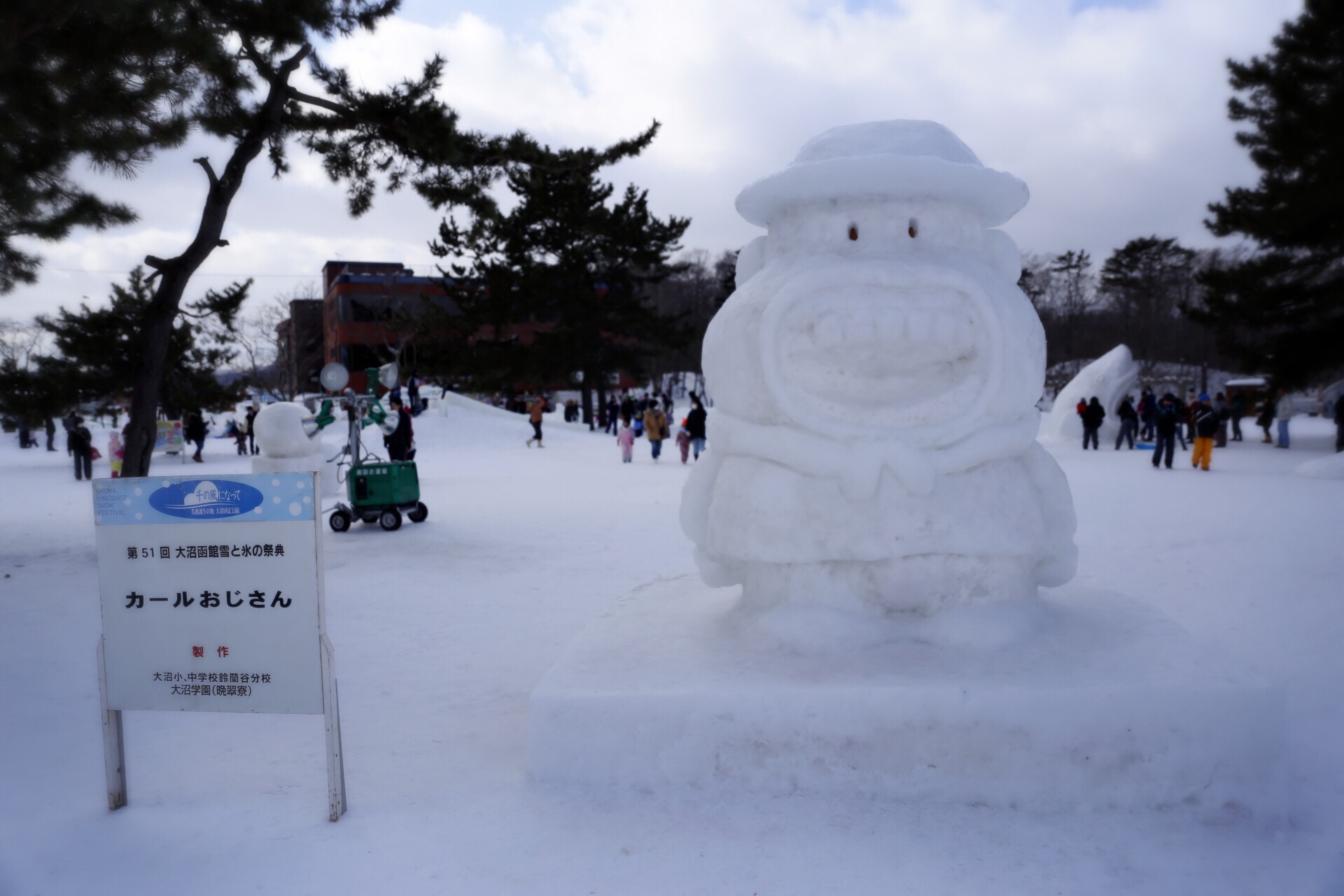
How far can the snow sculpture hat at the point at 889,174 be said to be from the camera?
3232 millimetres

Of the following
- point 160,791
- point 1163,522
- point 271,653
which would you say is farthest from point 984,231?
point 1163,522

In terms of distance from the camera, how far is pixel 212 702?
282cm

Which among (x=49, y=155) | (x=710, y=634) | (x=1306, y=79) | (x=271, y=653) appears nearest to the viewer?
(x=271, y=653)

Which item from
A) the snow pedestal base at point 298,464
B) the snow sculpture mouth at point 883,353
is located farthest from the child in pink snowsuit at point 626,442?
the snow sculpture mouth at point 883,353

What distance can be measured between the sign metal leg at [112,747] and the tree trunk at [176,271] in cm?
534

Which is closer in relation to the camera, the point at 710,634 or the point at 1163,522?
the point at 710,634

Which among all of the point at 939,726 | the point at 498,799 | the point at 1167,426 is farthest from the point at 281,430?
the point at 1167,426

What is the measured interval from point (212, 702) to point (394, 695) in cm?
129

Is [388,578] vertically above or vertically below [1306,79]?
below

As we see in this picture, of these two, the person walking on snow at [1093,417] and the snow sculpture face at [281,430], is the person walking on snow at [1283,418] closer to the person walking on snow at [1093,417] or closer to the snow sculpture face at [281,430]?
the person walking on snow at [1093,417]

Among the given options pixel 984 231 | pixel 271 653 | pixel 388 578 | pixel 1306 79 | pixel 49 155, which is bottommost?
pixel 388 578

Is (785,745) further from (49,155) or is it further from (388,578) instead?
(49,155)

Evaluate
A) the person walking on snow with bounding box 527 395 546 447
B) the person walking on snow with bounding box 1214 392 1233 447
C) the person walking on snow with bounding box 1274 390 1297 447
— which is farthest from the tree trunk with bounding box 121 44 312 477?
the person walking on snow with bounding box 1274 390 1297 447

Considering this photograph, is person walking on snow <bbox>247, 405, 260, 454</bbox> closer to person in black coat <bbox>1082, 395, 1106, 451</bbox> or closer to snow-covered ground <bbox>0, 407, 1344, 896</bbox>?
snow-covered ground <bbox>0, 407, 1344, 896</bbox>
